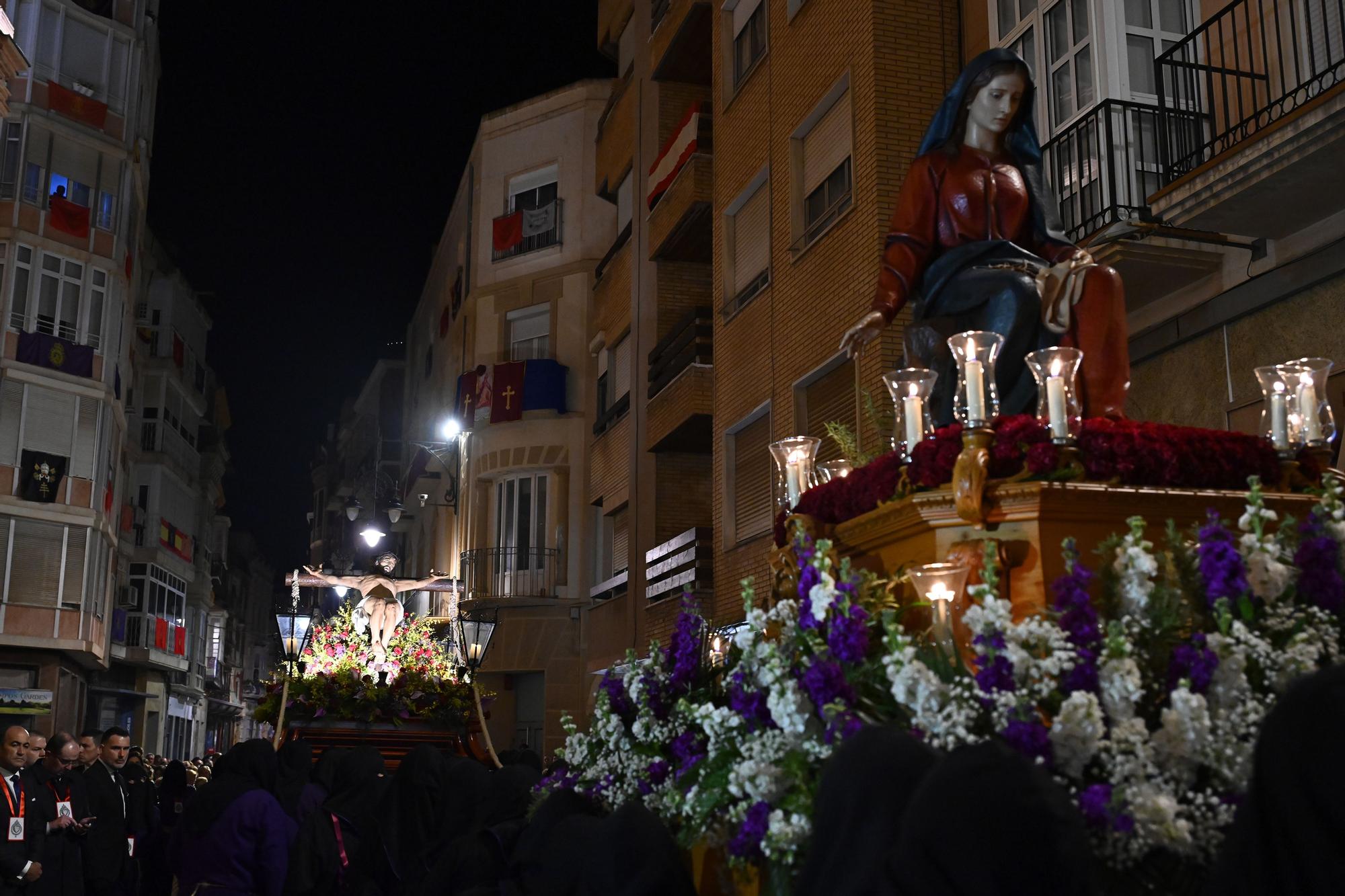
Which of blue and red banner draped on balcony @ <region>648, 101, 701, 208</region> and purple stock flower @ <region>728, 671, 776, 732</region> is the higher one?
blue and red banner draped on balcony @ <region>648, 101, 701, 208</region>

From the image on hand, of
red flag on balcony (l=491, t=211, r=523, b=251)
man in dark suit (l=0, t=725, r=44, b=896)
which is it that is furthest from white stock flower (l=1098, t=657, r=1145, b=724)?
red flag on balcony (l=491, t=211, r=523, b=251)

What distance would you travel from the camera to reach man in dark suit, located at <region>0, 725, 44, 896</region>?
31.8ft

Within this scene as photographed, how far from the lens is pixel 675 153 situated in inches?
881

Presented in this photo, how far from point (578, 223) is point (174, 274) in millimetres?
23630

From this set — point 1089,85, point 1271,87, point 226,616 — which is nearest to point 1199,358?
point 1271,87

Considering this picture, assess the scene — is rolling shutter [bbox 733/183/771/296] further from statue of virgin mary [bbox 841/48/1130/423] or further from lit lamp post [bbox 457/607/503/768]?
statue of virgin mary [bbox 841/48/1130/423]

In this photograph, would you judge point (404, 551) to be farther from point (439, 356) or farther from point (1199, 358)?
point (1199, 358)

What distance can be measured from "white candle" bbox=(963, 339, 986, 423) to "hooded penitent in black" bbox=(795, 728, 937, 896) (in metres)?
1.72

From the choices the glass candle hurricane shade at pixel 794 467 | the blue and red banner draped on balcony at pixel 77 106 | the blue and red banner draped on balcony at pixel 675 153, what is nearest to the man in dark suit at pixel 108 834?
the glass candle hurricane shade at pixel 794 467

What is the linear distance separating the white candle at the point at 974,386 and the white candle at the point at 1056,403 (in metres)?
0.21

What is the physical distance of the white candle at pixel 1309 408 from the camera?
16.5 feet

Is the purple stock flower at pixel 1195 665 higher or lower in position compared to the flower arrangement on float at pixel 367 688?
lower

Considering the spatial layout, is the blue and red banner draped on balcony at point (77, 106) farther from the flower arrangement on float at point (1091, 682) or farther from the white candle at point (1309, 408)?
the white candle at point (1309, 408)

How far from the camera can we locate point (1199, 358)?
1138cm
